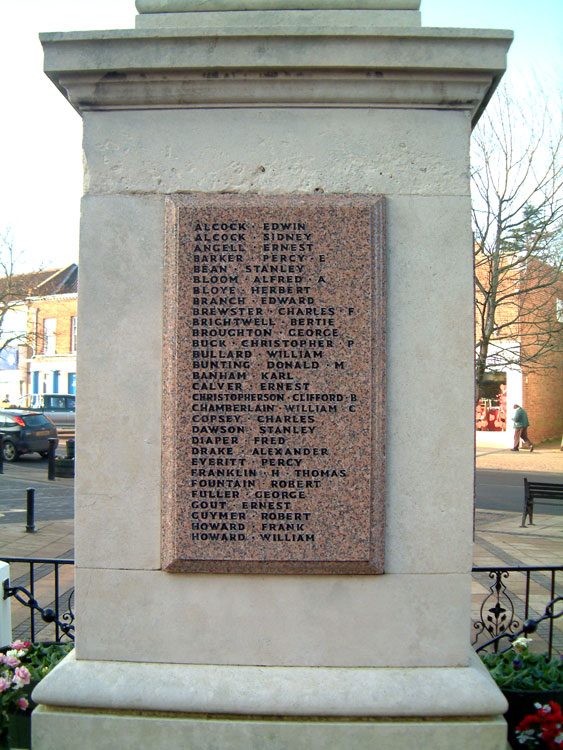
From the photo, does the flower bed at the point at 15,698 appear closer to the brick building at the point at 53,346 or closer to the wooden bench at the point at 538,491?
the wooden bench at the point at 538,491

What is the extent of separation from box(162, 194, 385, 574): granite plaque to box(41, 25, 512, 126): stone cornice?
572 millimetres

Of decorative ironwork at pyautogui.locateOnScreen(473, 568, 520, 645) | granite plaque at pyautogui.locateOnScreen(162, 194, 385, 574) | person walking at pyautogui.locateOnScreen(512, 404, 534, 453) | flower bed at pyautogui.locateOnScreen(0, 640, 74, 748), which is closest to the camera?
granite plaque at pyautogui.locateOnScreen(162, 194, 385, 574)

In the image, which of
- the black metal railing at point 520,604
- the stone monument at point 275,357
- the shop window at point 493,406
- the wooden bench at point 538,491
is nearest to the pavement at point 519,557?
the black metal railing at point 520,604

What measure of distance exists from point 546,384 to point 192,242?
105ft

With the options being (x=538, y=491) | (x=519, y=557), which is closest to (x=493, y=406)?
(x=538, y=491)

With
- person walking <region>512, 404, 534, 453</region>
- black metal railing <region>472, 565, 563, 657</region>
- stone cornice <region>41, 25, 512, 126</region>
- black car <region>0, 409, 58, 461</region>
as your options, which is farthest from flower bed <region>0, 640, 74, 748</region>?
person walking <region>512, 404, 534, 453</region>

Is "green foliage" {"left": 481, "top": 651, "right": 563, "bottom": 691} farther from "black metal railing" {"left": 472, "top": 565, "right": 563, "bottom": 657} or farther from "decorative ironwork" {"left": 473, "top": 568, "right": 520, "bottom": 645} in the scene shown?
"black metal railing" {"left": 472, "top": 565, "right": 563, "bottom": 657}

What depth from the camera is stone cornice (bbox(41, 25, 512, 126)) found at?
9.65ft

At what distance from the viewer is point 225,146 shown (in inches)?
120

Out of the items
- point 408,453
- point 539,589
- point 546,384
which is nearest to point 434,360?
point 408,453

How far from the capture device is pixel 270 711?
2742mm

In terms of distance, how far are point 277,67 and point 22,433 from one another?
68.0ft

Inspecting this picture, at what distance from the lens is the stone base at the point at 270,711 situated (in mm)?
2730

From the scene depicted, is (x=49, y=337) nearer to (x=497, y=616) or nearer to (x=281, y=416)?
(x=497, y=616)
